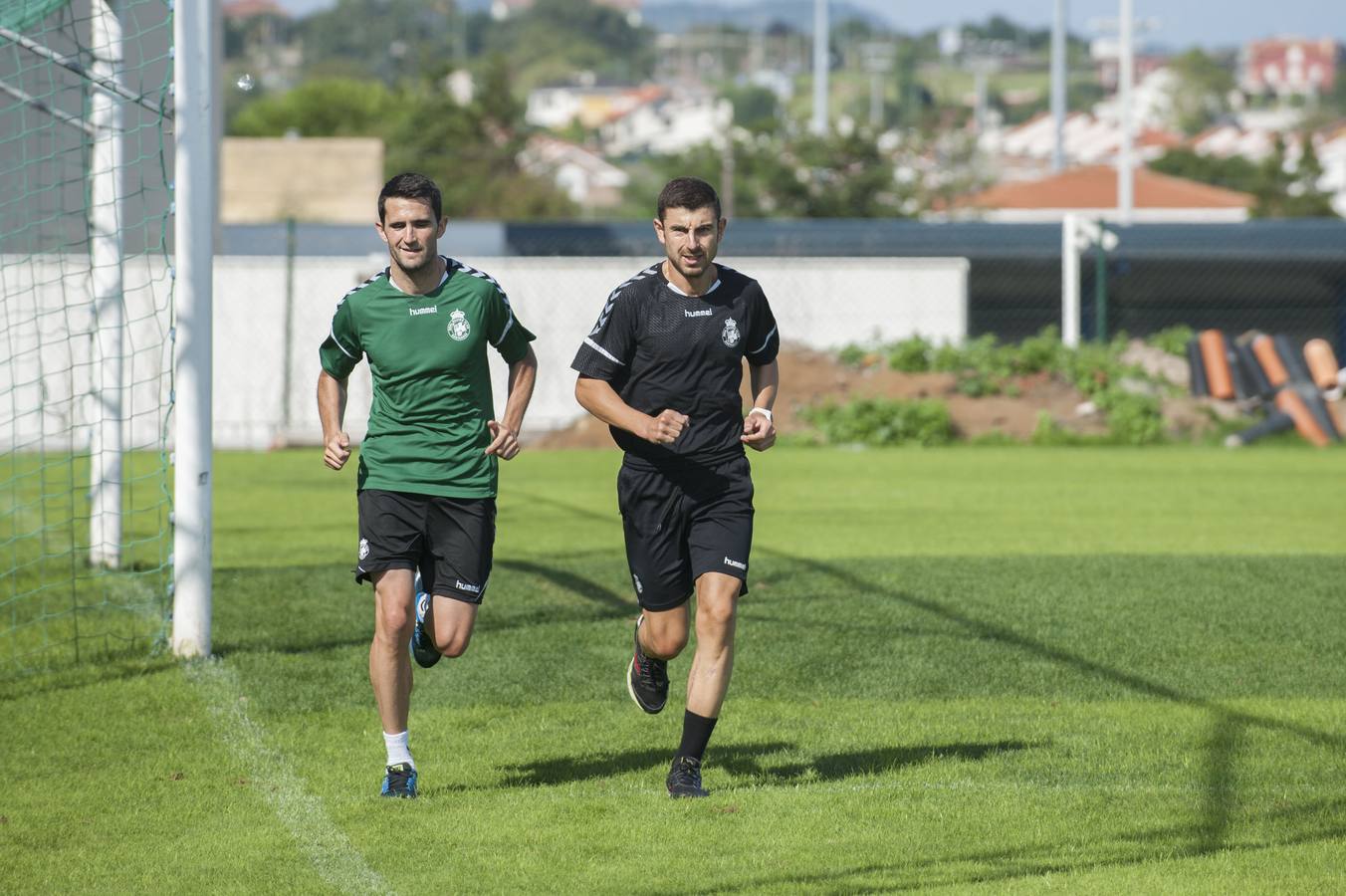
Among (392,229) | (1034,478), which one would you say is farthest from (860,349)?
(392,229)

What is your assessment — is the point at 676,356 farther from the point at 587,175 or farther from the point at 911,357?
the point at 587,175

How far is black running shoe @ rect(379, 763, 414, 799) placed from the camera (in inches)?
245

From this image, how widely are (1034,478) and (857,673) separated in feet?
34.2

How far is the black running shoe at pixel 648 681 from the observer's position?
676 cm

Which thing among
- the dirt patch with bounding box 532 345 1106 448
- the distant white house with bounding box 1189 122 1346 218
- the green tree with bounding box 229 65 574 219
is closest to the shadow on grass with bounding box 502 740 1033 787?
the dirt patch with bounding box 532 345 1106 448

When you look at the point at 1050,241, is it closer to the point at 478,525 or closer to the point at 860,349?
the point at 860,349

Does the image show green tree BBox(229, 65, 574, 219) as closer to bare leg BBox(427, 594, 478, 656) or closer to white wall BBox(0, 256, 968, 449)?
white wall BBox(0, 256, 968, 449)

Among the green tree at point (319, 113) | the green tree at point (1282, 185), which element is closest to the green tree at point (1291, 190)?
the green tree at point (1282, 185)

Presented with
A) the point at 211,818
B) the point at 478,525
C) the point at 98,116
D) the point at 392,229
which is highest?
the point at 98,116

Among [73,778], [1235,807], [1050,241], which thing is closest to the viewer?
[1235,807]

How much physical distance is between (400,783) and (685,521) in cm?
135

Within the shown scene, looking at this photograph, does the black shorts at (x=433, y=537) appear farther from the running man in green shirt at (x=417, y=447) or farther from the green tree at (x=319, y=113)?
the green tree at (x=319, y=113)

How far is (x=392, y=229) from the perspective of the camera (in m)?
6.16

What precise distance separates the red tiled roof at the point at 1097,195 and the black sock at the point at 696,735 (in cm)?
7057
